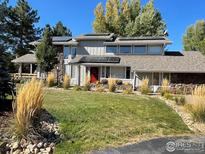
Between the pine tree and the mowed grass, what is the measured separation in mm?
32505

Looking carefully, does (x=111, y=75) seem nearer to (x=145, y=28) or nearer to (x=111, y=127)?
(x=145, y=28)

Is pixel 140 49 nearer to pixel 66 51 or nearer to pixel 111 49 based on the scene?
pixel 111 49

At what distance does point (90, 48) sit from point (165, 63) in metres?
8.97

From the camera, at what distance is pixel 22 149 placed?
7.30m

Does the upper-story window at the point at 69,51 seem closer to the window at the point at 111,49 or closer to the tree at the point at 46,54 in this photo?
the tree at the point at 46,54

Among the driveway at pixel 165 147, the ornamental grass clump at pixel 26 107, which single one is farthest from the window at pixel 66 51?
the ornamental grass clump at pixel 26 107

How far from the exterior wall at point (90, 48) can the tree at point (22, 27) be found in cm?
1837

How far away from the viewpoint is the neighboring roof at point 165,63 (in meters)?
27.0

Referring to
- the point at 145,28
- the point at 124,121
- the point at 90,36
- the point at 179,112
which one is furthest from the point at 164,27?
the point at 124,121

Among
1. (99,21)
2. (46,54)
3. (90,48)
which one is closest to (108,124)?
(46,54)

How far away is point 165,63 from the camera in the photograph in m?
28.6

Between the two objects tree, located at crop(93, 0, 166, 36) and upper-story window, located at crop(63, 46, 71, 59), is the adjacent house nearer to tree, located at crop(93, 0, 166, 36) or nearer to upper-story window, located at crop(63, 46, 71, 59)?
upper-story window, located at crop(63, 46, 71, 59)

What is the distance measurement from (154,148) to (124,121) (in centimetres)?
281

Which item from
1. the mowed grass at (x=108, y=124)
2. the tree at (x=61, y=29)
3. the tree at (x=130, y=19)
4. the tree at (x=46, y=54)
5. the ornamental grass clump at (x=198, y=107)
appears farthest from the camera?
the tree at (x=61, y=29)
